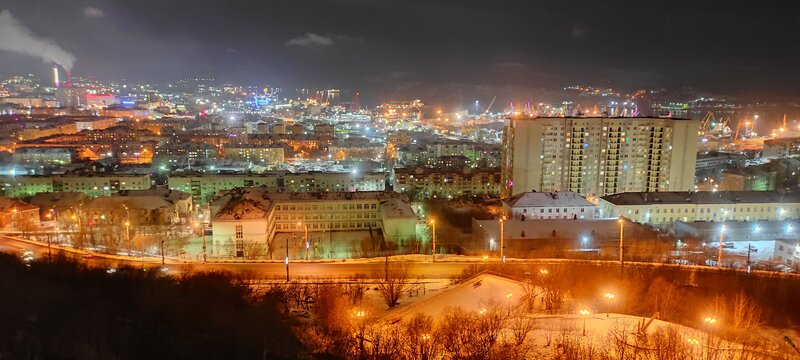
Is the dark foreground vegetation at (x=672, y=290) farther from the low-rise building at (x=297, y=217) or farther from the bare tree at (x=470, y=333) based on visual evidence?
the low-rise building at (x=297, y=217)

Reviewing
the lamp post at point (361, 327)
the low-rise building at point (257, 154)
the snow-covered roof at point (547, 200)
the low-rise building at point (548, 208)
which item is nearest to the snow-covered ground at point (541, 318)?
the lamp post at point (361, 327)

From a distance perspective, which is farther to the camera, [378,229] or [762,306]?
[378,229]

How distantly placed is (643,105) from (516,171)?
39.7 m

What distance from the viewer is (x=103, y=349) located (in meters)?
5.17

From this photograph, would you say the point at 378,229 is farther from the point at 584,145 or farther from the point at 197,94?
the point at 197,94

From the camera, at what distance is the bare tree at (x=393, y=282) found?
7.50m

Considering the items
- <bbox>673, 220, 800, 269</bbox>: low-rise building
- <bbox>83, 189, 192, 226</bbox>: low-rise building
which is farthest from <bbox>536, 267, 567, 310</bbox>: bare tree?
<bbox>83, 189, 192, 226</bbox>: low-rise building

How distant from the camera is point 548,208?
535 inches

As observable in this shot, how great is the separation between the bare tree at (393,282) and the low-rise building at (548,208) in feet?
17.7

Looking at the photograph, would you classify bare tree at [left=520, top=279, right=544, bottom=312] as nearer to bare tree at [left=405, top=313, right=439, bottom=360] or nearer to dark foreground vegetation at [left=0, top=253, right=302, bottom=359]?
bare tree at [left=405, top=313, right=439, bottom=360]

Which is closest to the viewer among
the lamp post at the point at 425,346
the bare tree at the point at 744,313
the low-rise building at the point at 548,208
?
the lamp post at the point at 425,346

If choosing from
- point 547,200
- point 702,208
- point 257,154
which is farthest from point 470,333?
point 257,154

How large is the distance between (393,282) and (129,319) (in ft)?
11.0

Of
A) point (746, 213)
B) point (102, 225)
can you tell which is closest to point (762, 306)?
point (746, 213)
